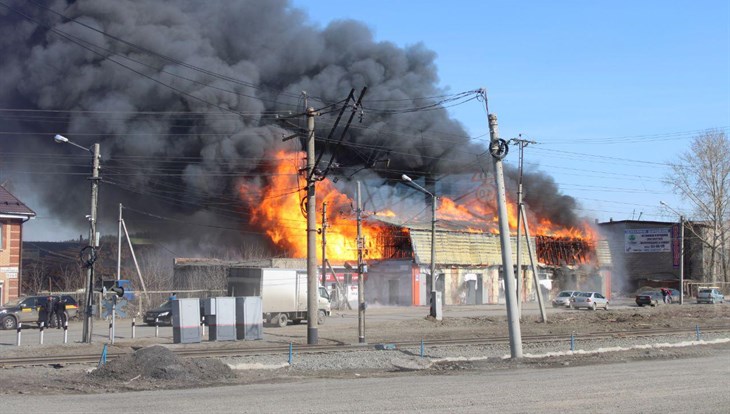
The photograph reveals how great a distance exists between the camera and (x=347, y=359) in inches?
885

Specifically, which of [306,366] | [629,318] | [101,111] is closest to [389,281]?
[629,318]

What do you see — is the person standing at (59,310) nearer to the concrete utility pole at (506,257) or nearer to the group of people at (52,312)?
the group of people at (52,312)

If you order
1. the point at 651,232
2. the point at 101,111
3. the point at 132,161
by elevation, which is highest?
the point at 101,111

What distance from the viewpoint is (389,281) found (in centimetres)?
6081

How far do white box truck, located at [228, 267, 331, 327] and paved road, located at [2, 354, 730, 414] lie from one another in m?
19.9

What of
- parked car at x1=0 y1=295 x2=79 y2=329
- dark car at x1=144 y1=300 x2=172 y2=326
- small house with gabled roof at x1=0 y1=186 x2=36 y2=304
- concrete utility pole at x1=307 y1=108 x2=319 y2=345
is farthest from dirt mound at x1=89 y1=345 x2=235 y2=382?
small house with gabled roof at x1=0 y1=186 x2=36 y2=304

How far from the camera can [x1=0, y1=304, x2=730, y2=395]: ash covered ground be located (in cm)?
1702

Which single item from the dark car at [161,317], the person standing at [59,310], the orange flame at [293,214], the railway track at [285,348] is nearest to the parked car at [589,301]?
the orange flame at [293,214]

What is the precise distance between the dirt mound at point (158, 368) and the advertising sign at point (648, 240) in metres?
70.7

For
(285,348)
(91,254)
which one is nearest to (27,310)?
(91,254)

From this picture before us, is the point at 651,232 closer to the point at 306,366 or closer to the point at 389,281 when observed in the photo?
the point at 389,281

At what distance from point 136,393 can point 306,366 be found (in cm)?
646

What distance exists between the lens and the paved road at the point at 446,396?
13.2 metres

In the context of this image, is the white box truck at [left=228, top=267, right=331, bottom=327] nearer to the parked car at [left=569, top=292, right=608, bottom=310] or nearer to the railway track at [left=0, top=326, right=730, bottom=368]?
the railway track at [left=0, top=326, right=730, bottom=368]
